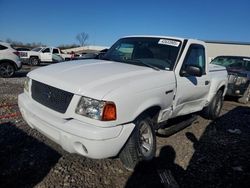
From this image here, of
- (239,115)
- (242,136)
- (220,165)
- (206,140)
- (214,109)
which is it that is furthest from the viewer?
(239,115)

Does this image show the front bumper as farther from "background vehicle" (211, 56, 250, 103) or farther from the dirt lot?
"background vehicle" (211, 56, 250, 103)

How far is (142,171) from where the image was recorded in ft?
12.0

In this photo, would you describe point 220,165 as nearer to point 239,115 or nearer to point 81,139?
point 81,139

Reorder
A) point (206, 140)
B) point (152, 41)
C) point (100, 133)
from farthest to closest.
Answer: point (206, 140) < point (152, 41) < point (100, 133)

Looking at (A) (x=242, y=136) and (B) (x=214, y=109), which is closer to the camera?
(A) (x=242, y=136)

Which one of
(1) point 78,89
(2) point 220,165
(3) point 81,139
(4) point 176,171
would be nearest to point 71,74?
(1) point 78,89

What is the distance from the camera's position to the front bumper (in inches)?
115

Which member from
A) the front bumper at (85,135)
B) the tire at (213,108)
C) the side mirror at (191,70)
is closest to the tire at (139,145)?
the front bumper at (85,135)

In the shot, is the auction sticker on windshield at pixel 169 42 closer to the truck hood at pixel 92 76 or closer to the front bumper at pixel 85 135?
the truck hood at pixel 92 76

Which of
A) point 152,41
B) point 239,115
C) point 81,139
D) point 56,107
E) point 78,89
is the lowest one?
point 239,115

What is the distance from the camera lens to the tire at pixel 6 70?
→ 12.4 meters

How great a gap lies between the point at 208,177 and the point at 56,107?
2279 mm

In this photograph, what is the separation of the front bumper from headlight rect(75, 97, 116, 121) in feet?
0.37

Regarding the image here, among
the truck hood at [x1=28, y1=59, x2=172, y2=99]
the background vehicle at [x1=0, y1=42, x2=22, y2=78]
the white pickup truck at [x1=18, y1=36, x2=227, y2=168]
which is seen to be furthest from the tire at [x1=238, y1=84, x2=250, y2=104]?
the background vehicle at [x1=0, y1=42, x2=22, y2=78]
